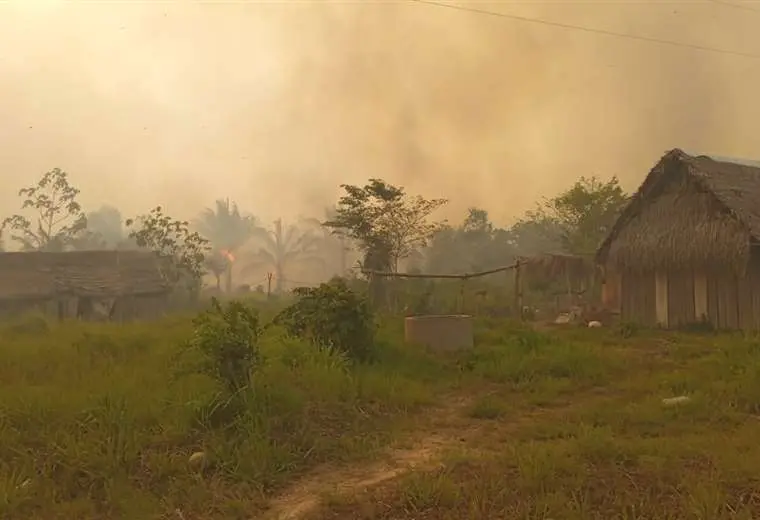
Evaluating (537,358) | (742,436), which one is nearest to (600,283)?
(537,358)

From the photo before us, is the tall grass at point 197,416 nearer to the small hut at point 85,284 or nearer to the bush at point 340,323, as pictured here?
the bush at point 340,323

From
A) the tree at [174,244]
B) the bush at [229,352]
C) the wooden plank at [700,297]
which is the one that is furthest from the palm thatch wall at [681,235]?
the tree at [174,244]

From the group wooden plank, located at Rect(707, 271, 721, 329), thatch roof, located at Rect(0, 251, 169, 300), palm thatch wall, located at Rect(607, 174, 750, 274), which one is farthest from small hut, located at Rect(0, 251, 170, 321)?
wooden plank, located at Rect(707, 271, 721, 329)

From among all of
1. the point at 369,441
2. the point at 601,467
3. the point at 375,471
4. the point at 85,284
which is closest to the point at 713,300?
the point at 601,467

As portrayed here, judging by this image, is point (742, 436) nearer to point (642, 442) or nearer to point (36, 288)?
point (642, 442)

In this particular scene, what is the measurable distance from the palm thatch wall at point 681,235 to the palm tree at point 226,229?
2480 centimetres

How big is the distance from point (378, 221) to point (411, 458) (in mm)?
15144

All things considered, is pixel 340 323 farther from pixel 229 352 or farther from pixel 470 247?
pixel 470 247

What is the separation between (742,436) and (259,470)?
373 centimetres

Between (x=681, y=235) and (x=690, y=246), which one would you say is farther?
(x=681, y=235)

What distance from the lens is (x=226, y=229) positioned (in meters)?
37.6

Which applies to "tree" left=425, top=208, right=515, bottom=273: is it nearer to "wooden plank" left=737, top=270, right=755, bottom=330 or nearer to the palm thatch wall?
the palm thatch wall

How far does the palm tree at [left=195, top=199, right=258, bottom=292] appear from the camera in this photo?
122ft

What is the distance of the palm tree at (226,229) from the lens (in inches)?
1459
